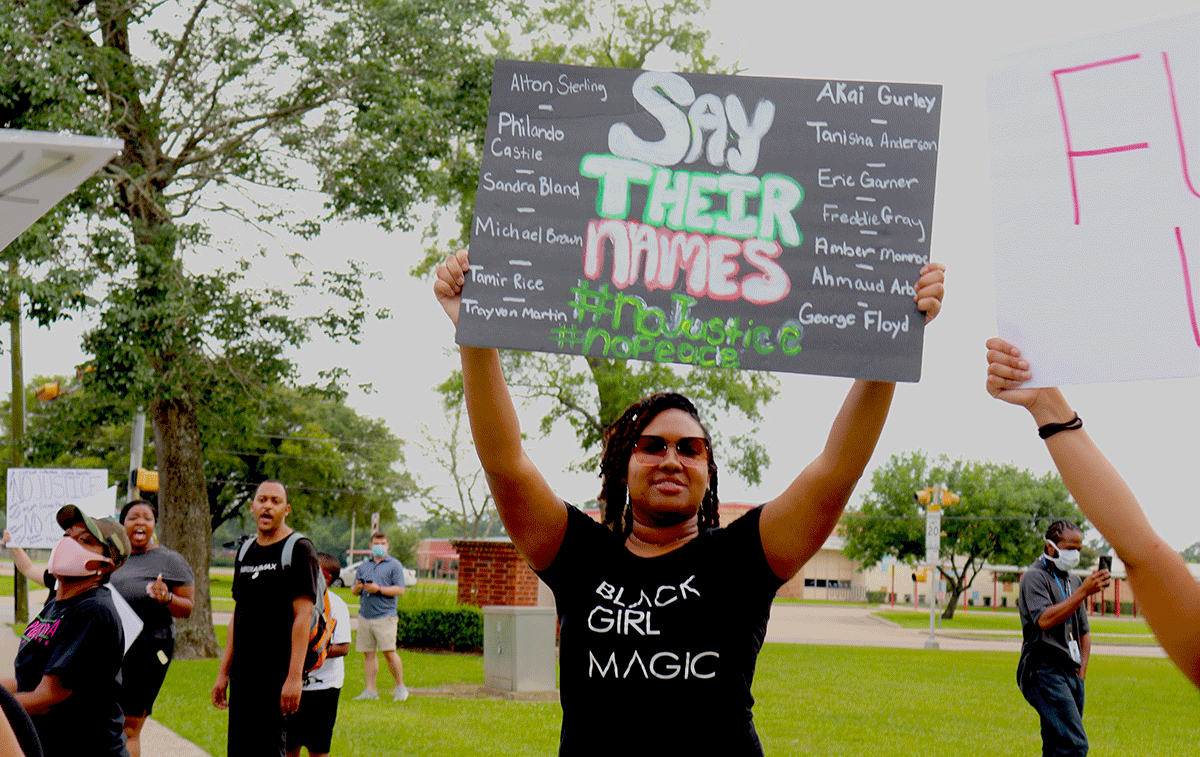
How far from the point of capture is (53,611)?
456cm

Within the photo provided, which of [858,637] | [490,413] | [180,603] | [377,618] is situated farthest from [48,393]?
[858,637]

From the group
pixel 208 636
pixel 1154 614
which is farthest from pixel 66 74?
pixel 1154 614

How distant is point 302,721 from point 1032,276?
5.69 meters

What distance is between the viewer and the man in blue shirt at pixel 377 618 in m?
12.9

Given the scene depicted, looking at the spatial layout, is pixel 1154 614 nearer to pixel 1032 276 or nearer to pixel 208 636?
pixel 1032 276

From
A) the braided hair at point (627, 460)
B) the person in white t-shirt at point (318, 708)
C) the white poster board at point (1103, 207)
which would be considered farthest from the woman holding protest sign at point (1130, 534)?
the person in white t-shirt at point (318, 708)

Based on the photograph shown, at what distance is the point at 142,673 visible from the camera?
7.15 metres

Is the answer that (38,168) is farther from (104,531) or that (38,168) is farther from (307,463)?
(307,463)

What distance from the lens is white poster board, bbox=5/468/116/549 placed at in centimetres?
1202

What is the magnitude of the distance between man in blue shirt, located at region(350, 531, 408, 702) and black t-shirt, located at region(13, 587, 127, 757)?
8399 millimetres

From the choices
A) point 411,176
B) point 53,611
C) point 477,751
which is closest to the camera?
point 53,611

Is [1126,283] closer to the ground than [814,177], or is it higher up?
closer to the ground

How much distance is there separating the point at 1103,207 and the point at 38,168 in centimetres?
214

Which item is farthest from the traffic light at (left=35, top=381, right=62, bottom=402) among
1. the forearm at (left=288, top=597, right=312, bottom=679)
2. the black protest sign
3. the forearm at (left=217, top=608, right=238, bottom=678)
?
the black protest sign
